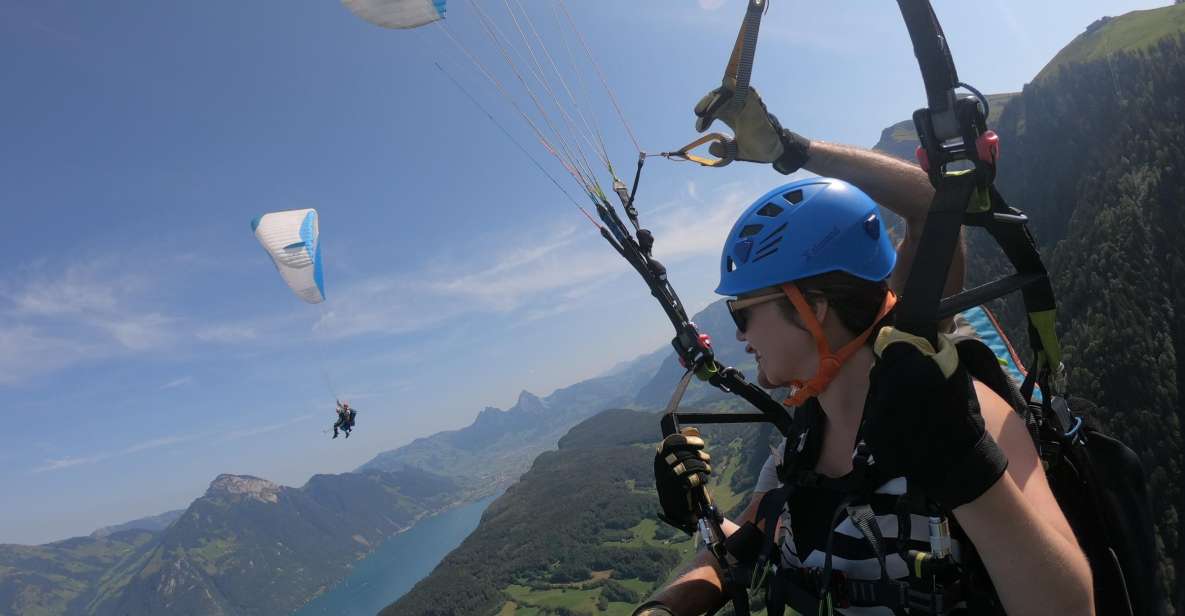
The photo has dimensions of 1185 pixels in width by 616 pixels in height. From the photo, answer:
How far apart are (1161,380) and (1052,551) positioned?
12892 cm

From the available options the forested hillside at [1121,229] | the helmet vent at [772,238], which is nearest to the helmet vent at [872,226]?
the helmet vent at [772,238]

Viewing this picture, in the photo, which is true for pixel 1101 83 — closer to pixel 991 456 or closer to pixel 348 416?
pixel 348 416

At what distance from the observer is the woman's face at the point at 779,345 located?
2.91 m

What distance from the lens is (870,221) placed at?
3047mm

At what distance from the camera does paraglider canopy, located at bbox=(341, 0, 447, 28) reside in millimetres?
13344

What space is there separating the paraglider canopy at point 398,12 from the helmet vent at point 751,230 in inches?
511

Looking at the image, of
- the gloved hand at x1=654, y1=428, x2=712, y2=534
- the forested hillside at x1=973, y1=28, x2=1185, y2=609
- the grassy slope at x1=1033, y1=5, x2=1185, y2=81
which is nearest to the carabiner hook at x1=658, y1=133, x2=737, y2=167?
the gloved hand at x1=654, y1=428, x2=712, y2=534

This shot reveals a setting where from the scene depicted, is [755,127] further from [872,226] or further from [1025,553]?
[1025,553]

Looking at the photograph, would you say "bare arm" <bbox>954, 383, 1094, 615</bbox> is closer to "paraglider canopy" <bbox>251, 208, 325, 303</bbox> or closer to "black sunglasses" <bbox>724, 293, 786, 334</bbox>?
"black sunglasses" <bbox>724, 293, 786, 334</bbox>

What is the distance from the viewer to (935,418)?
6.39ft

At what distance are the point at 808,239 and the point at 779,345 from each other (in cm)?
56

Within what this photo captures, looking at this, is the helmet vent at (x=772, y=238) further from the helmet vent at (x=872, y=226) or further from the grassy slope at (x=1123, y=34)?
the grassy slope at (x=1123, y=34)

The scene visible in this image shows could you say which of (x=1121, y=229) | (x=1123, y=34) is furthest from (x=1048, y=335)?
(x=1123, y=34)

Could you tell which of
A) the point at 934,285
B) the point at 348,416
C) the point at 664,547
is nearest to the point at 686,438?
the point at 934,285
